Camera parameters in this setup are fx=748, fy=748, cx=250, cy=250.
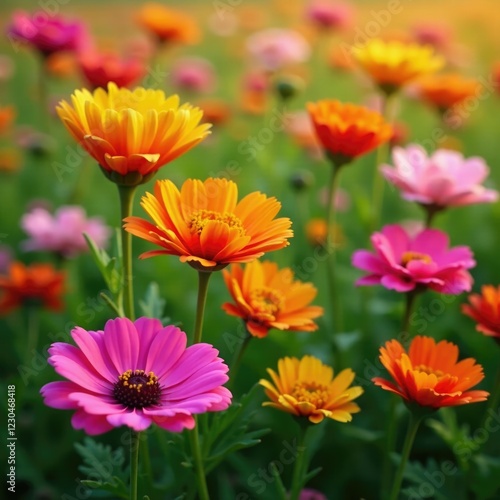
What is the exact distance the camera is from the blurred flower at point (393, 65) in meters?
1.29

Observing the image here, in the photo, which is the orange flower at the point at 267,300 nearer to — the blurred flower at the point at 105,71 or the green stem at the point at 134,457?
the green stem at the point at 134,457

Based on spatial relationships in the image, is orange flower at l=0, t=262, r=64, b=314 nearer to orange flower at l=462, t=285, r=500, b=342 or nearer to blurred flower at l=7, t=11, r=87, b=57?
blurred flower at l=7, t=11, r=87, b=57

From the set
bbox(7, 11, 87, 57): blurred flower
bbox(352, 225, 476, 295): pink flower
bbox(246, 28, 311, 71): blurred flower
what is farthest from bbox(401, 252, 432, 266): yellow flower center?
bbox(246, 28, 311, 71): blurred flower

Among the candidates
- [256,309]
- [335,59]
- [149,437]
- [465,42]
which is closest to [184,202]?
[256,309]

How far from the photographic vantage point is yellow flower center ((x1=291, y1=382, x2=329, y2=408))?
31.0 inches

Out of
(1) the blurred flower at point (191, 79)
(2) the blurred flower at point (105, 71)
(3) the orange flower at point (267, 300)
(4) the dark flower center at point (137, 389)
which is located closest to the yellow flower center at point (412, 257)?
(3) the orange flower at point (267, 300)

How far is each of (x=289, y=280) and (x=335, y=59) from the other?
5.48 ft

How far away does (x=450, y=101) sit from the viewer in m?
1.58

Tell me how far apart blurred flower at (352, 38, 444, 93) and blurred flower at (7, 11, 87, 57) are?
1.91 ft

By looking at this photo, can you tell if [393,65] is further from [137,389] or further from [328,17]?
[328,17]

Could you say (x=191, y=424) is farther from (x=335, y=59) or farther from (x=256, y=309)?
(x=335, y=59)

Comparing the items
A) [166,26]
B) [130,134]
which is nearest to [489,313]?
[130,134]

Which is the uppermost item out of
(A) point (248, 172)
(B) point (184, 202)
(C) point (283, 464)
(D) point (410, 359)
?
(B) point (184, 202)

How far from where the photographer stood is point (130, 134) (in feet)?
2.34
